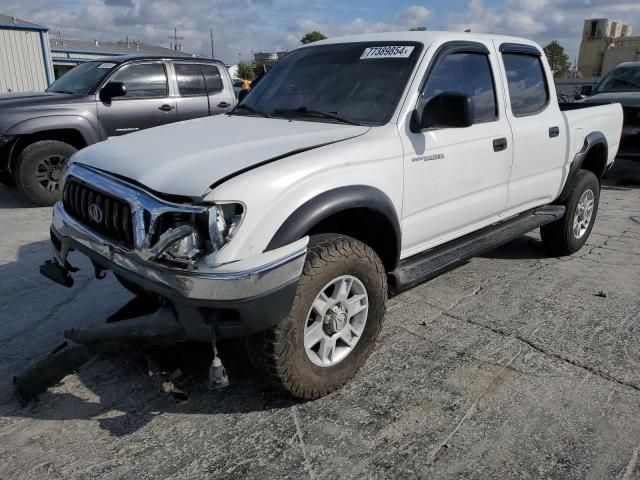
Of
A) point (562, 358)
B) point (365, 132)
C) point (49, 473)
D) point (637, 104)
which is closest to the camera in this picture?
point (49, 473)

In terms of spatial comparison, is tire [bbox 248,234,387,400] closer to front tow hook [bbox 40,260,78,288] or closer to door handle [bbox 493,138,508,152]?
front tow hook [bbox 40,260,78,288]

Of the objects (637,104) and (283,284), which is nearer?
(283,284)

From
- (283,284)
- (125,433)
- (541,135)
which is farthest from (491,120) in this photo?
(125,433)

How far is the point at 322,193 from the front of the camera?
2.62m

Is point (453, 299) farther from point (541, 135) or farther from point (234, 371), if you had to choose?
point (234, 371)

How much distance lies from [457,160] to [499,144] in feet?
1.84

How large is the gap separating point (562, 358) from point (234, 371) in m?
1.99

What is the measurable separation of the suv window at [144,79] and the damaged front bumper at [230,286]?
589 cm

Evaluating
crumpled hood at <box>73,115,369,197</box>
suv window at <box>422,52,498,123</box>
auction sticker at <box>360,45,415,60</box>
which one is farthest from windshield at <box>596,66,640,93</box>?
crumpled hood at <box>73,115,369,197</box>

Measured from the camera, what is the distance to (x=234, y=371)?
3154mm

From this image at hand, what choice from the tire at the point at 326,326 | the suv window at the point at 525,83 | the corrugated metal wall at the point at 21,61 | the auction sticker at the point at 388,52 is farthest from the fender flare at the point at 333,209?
the corrugated metal wall at the point at 21,61

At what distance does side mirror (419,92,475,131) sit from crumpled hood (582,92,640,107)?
6718 millimetres

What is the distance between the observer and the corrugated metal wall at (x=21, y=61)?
20422 millimetres

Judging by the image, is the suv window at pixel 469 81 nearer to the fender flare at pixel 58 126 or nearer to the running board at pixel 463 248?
the running board at pixel 463 248
